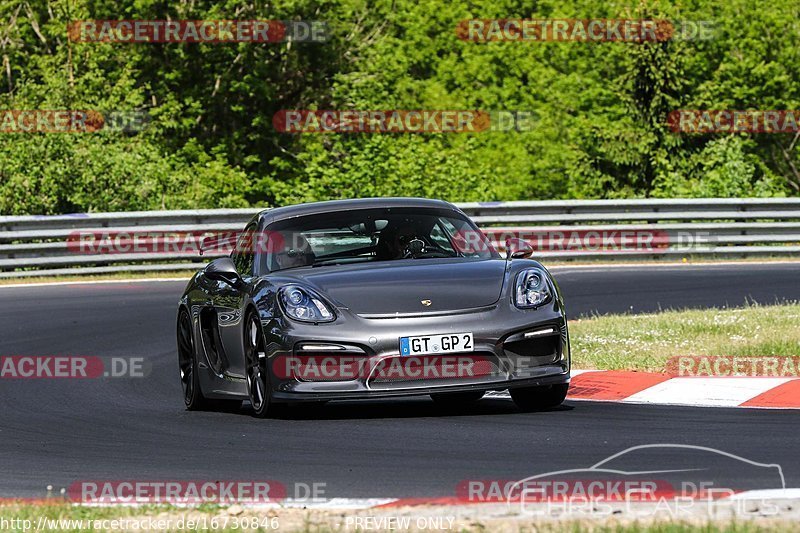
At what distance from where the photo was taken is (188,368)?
1112cm

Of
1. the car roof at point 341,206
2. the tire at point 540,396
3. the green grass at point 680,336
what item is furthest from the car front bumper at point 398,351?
the green grass at point 680,336

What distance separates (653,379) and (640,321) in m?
3.83

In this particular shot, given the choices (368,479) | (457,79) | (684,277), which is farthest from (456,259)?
(457,79)

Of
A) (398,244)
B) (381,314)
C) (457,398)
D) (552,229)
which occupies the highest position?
(398,244)

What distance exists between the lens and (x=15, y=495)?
7.18 metres

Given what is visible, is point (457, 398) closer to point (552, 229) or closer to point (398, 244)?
point (398, 244)

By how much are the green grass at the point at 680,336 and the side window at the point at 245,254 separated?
281 centimetres

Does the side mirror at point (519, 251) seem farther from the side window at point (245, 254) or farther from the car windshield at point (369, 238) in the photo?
the side window at point (245, 254)

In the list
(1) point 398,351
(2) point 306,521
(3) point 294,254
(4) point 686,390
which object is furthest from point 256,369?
(2) point 306,521

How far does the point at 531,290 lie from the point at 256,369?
5.56ft

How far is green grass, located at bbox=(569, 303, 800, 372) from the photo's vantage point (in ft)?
39.2

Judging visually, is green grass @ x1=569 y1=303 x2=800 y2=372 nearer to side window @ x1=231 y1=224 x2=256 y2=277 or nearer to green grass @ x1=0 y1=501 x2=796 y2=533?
side window @ x1=231 y1=224 x2=256 y2=277

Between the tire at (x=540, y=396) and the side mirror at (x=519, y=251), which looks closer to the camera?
the tire at (x=540, y=396)

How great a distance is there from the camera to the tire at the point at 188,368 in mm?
10789
